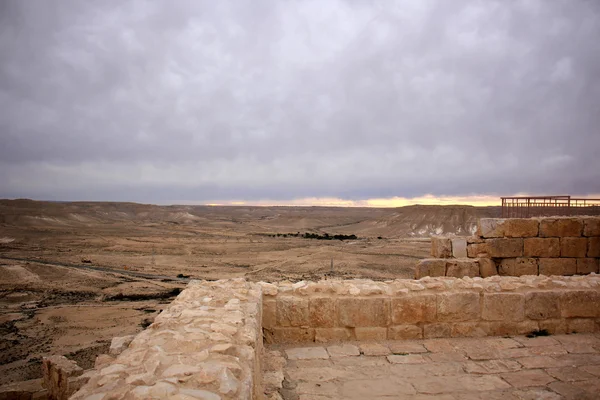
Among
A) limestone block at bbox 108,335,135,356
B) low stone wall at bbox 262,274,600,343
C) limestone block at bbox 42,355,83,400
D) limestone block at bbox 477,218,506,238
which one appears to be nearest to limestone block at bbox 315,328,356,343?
low stone wall at bbox 262,274,600,343

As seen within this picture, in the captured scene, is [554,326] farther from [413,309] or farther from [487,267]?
[487,267]

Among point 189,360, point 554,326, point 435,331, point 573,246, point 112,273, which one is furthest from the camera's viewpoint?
point 112,273

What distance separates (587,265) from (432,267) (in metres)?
3.63

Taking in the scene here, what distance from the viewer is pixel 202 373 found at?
2.35 metres

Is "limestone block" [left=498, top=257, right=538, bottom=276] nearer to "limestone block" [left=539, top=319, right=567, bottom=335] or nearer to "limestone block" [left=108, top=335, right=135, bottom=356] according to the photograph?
"limestone block" [left=539, top=319, right=567, bottom=335]

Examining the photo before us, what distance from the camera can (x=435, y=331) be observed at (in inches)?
202

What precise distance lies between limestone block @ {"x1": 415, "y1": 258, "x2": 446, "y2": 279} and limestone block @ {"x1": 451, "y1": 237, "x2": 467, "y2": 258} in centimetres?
59

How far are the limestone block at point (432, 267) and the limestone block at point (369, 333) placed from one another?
4977mm

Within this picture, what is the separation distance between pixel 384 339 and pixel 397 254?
18.9 metres

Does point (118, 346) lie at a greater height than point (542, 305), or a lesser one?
lesser

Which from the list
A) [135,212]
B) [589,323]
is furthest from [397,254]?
[135,212]

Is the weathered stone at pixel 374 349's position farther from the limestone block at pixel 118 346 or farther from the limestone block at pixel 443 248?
the limestone block at pixel 443 248

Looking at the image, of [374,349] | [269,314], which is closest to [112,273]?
[269,314]

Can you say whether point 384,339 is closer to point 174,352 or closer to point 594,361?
point 594,361
